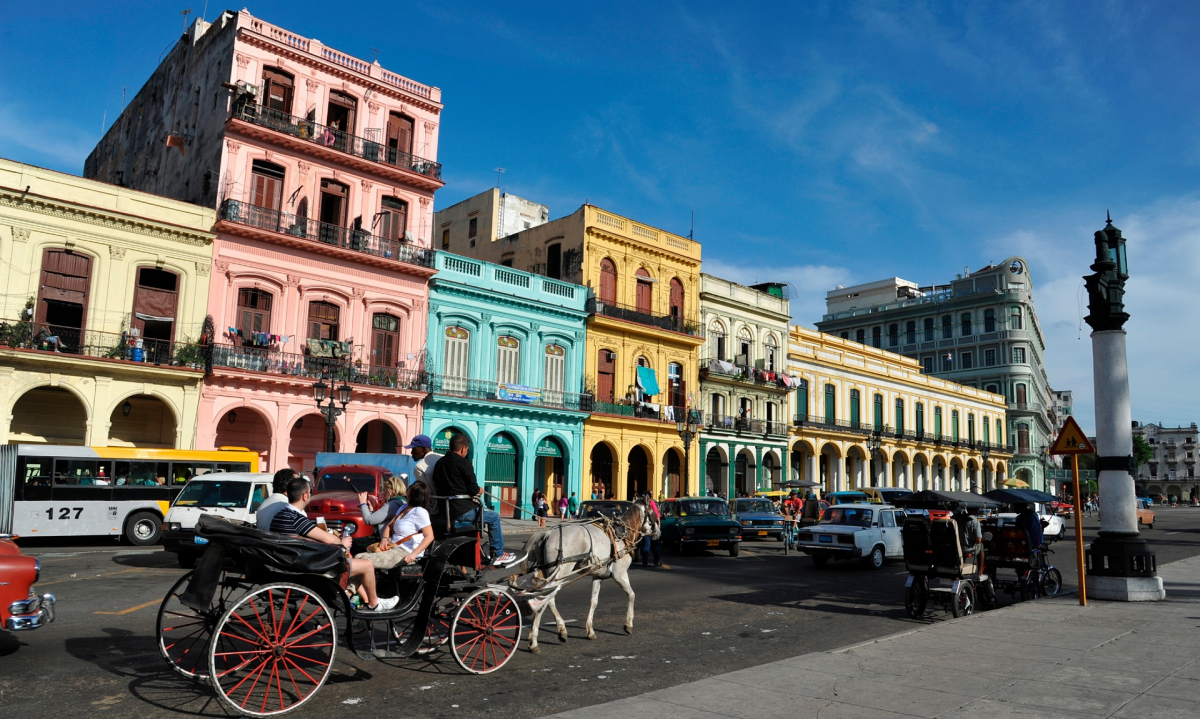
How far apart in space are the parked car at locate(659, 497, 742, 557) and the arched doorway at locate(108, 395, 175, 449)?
1615cm

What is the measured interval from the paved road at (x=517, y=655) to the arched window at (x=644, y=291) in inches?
993

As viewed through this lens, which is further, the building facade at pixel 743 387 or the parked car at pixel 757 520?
the building facade at pixel 743 387

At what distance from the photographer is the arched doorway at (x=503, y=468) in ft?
110

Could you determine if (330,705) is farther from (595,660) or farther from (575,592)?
(575,592)

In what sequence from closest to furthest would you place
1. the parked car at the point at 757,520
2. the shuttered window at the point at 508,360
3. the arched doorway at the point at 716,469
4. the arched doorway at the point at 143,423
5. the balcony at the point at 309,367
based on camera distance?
the parked car at the point at 757,520, the arched doorway at the point at 143,423, the balcony at the point at 309,367, the shuttered window at the point at 508,360, the arched doorway at the point at 716,469

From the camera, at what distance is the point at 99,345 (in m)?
24.5

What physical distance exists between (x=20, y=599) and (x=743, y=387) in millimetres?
39584

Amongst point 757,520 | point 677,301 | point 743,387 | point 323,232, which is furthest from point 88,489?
point 743,387

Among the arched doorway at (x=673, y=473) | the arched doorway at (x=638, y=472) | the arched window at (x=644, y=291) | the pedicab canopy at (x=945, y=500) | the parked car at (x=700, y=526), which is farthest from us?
the arched doorway at (x=673, y=473)

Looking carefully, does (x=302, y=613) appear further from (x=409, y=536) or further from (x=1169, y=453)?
(x=1169, y=453)

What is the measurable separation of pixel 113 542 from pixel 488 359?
15574 mm

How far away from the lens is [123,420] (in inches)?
1030

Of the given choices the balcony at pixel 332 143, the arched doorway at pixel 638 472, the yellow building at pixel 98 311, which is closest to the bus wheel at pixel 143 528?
the yellow building at pixel 98 311

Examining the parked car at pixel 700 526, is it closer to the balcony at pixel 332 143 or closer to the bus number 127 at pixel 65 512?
the bus number 127 at pixel 65 512
